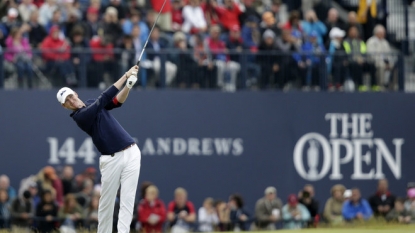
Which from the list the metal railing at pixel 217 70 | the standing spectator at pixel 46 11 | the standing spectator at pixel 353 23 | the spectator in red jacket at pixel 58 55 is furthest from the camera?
the standing spectator at pixel 353 23

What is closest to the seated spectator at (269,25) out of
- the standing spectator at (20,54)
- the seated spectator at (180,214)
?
the seated spectator at (180,214)

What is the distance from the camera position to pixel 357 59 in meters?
20.8

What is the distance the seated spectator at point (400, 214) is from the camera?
59.5ft

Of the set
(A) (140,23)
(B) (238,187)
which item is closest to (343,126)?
(B) (238,187)

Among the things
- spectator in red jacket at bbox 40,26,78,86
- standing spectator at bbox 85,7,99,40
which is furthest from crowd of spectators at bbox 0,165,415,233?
standing spectator at bbox 85,7,99,40

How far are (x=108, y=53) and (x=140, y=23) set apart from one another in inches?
46.8

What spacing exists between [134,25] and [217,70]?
1768 millimetres

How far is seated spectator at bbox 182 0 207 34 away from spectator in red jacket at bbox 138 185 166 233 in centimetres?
409

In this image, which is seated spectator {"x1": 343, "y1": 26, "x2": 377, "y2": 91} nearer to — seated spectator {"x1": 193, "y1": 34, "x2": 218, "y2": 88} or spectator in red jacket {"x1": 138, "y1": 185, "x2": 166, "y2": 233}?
seated spectator {"x1": 193, "y1": 34, "x2": 218, "y2": 88}

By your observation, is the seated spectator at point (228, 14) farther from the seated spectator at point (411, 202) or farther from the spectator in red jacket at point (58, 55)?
the seated spectator at point (411, 202)

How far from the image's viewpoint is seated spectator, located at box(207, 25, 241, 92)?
19.6 m

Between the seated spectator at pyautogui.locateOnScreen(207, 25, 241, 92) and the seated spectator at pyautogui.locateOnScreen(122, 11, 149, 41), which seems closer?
the seated spectator at pyautogui.locateOnScreen(122, 11, 149, 41)

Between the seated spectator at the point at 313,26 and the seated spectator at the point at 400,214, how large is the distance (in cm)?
381

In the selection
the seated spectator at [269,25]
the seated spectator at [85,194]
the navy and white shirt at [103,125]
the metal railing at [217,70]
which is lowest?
the seated spectator at [85,194]
